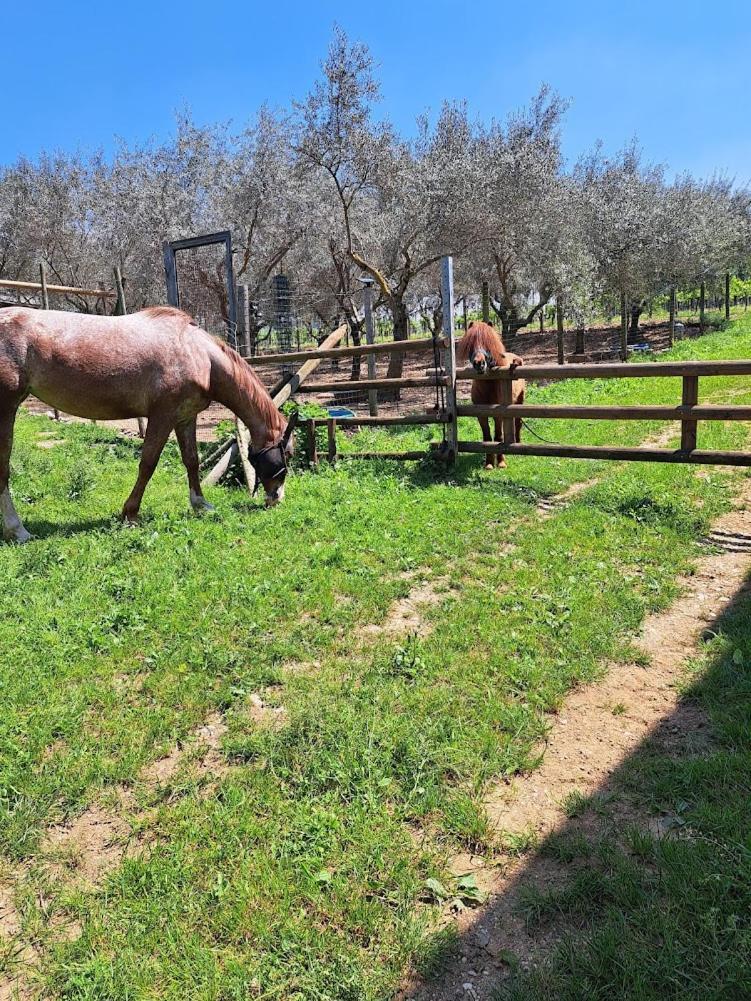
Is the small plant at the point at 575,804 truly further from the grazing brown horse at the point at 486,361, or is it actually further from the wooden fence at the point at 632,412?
the grazing brown horse at the point at 486,361

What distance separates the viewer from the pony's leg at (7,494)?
5633 mm

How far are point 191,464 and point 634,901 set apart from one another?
18.3 ft

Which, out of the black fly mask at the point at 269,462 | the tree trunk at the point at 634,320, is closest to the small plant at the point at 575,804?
the black fly mask at the point at 269,462

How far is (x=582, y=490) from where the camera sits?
6836 millimetres

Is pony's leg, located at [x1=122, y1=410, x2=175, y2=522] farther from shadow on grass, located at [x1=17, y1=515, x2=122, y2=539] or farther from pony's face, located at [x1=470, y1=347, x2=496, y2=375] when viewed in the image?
pony's face, located at [x1=470, y1=347, x2=496, y2=375]

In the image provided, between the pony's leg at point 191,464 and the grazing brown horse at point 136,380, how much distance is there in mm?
11

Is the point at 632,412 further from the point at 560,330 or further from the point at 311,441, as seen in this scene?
the point at 560,330

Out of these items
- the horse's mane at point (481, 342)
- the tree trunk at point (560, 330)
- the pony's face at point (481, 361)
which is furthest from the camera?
the tree trunk at point (560, 330)

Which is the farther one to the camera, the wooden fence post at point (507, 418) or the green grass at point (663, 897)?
the wooden fence post at point (507, 418)

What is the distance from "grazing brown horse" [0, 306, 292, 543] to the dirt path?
13.2 ft

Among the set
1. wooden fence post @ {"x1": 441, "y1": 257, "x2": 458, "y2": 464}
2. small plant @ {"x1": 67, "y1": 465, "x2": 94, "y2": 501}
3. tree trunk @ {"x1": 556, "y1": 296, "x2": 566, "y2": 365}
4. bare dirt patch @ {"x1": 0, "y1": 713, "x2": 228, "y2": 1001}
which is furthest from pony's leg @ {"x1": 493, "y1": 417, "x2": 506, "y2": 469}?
tree trunk @ {"x1": 556, "y1": 296, "x2": 566, "y2": 365}

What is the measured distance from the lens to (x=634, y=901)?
2.08 metres

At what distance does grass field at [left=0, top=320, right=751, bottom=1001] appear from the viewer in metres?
1.99

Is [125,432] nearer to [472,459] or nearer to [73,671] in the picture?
[472,459]
